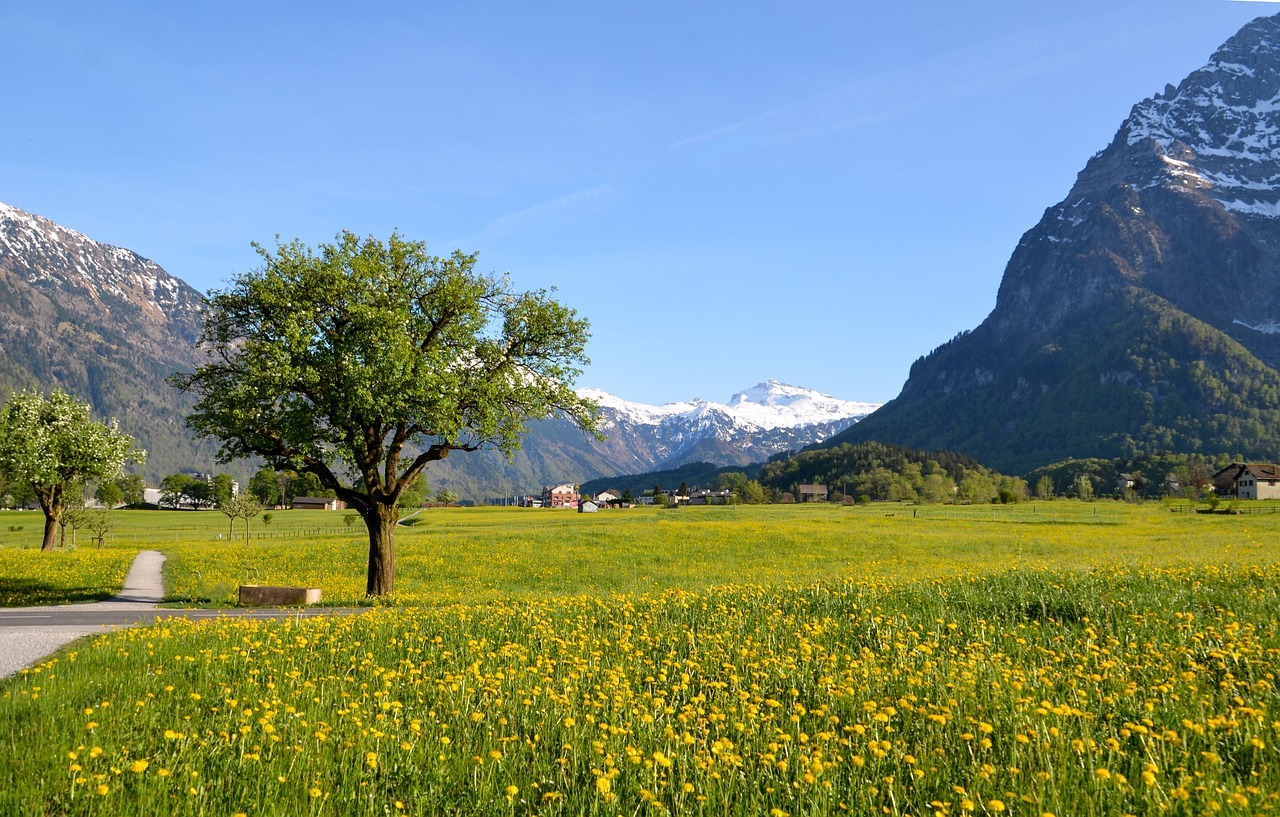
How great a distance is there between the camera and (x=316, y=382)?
83.1 ft

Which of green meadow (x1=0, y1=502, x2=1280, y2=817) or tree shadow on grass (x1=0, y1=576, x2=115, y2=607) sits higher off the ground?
green meadow (x1=0, y1=502, x2=1280, y2=817)

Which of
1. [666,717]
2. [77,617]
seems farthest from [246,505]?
[666,717]

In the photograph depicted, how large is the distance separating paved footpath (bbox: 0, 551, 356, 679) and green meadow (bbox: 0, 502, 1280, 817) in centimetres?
137

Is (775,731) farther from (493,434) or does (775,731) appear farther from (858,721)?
(493,434)

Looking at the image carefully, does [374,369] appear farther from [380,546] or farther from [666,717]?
[666,717]

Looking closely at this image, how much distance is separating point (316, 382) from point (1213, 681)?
24.4 meters

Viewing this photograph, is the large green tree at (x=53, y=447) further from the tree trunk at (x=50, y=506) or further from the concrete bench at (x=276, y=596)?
the concrete bench at (x=276, y=596)

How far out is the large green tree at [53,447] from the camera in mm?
48781

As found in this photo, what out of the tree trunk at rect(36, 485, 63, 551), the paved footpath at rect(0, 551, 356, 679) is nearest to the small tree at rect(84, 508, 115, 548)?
the tree trunk at rect(36, 485, 63, 551)

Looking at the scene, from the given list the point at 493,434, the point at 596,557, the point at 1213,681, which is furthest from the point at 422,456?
the point at 1213,681

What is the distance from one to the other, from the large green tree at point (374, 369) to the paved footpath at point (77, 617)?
5768 mm

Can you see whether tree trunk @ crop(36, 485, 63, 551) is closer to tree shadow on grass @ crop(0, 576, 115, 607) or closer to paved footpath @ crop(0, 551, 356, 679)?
tree shadow on grass @ crop(0, 576, 115, 607)

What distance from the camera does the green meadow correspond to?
628 centimetres

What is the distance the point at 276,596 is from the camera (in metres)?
27.1
